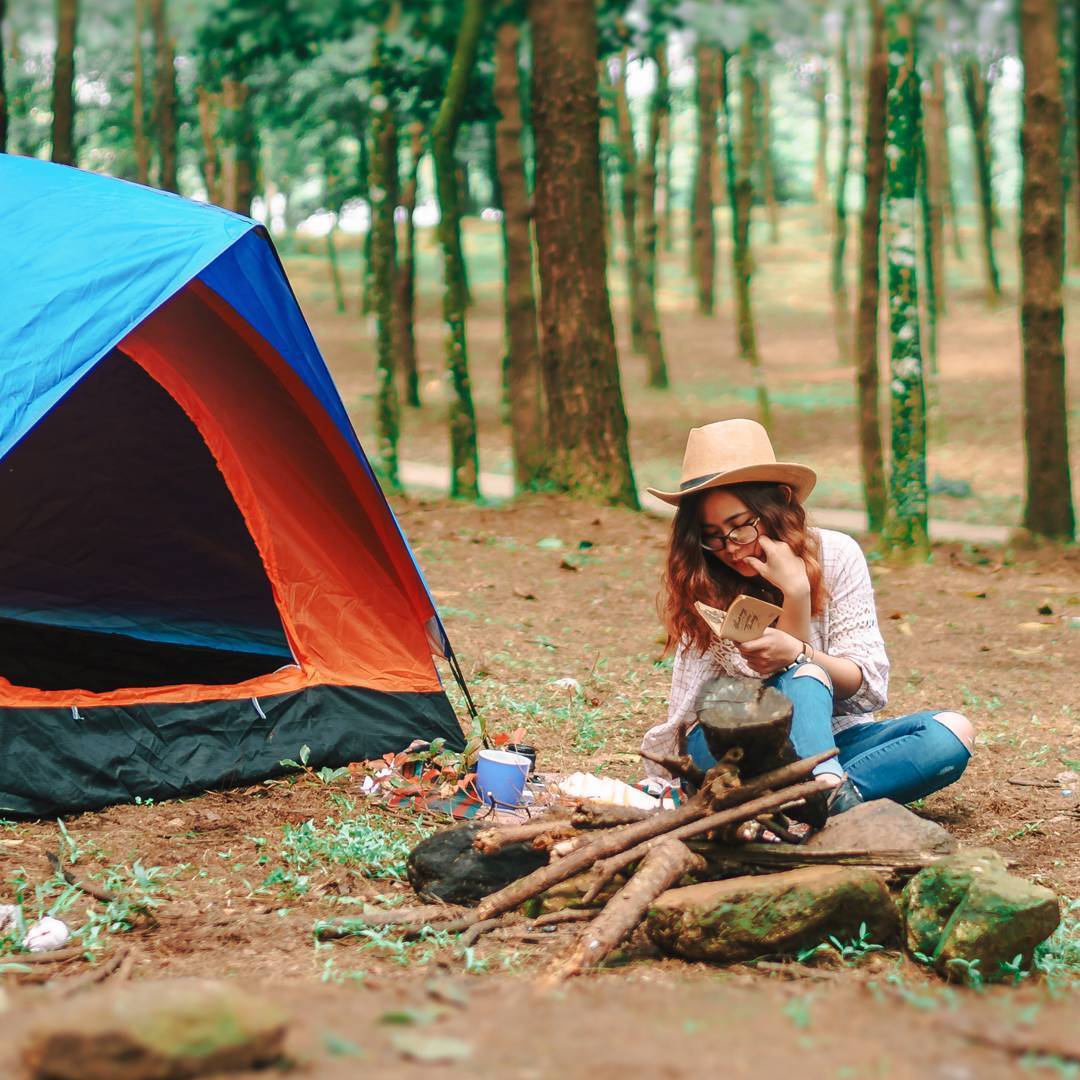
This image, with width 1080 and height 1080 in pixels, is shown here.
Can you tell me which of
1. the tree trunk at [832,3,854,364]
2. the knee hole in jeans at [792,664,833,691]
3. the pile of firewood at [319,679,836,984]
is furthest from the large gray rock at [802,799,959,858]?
the tree trunk at [832,3,854,364]

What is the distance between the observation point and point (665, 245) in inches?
1356

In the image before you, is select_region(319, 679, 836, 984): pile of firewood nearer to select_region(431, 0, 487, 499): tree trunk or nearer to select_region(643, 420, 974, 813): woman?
select_region(643, 420, 974, 813): woman

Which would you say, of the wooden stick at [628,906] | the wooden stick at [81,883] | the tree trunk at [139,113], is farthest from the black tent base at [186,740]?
the tree trunk at [139,113]

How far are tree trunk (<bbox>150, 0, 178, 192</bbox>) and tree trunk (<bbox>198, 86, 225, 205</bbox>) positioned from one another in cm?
275

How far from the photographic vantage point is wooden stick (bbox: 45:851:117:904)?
3.25 metres

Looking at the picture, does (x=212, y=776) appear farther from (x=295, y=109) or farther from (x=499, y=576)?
(x=295, y=109)

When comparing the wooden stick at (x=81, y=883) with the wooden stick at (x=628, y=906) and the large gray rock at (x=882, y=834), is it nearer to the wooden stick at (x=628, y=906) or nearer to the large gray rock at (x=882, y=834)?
the wooden stick at (x=628, y=906)

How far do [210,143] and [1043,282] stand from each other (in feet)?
47.3

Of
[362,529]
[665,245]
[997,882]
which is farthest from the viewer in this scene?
[665,245]

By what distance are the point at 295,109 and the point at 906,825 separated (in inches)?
755

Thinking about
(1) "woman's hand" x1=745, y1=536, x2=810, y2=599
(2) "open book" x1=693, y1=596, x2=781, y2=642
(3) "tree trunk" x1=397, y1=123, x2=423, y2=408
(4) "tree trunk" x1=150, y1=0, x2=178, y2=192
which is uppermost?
(4) "tree trunk" x1=150, y1=0, x2=178, y2=192

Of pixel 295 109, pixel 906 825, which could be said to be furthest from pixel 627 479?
pixel 295 109

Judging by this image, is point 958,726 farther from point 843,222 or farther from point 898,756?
point 843,222

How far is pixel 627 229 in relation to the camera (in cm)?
2075
